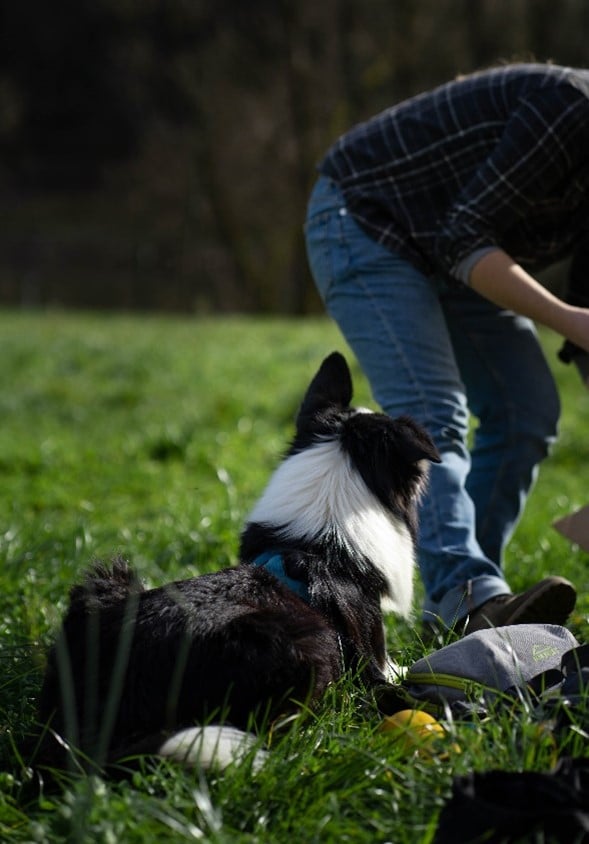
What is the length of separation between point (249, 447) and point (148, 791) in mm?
4876

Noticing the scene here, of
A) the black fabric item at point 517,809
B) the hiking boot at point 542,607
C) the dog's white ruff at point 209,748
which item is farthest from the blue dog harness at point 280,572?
the black fabric item at point 517,809

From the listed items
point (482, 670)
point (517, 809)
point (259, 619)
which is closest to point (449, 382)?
point (482, 670)

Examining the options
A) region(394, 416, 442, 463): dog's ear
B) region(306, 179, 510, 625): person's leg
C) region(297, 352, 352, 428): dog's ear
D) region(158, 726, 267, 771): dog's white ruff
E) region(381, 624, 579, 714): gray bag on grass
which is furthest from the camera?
region(306, 179, 510, 625): person's leg

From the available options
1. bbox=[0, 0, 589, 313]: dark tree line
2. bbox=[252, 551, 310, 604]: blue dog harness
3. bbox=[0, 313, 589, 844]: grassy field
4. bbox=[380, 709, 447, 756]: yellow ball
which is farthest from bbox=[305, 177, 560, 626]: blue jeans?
bbox=[0, 0, 589, 313]: dark tree line

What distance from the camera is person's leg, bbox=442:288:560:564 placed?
11.8 feet

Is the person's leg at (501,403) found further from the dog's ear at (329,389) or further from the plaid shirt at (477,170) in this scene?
the dog's ear at (329,389)

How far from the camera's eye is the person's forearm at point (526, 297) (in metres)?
2.93

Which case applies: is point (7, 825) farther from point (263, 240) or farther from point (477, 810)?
point (263, 240)

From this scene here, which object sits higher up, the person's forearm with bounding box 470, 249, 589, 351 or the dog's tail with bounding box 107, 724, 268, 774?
the person's forearm with bounding box 470, 249, 589, 351

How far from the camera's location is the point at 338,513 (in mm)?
2797

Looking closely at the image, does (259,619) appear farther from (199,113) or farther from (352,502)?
(199,113)

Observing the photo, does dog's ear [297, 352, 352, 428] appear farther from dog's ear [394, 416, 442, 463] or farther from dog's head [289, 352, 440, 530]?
dog's ear [394, 416, 442, 463]

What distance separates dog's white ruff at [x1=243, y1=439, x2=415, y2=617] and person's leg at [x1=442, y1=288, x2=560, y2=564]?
819 mm

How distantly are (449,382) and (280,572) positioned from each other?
1022mm
